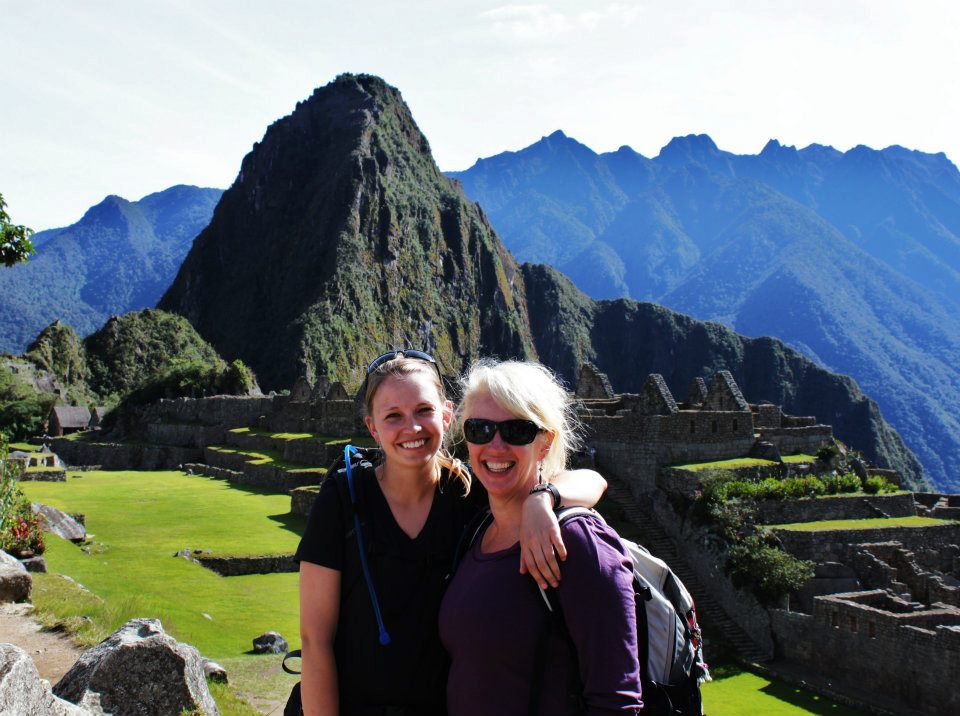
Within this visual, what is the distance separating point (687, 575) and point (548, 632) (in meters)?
19.0

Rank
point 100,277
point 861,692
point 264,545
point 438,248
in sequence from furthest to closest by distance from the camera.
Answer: point 438,248, point 100,277, point 264,545, point 861,692

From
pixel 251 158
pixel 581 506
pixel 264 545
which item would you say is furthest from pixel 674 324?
pixel 581 506

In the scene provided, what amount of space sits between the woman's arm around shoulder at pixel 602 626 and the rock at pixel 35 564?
491 inches

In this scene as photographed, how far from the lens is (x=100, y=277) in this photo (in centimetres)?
16538

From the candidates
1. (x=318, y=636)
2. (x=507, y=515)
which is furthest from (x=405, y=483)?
(x=318, y=636)

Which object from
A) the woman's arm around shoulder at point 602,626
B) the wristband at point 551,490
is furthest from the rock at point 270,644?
the woman's arm around shoulder at point 602,626

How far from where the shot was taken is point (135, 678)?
6941 mm

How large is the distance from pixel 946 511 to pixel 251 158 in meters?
185

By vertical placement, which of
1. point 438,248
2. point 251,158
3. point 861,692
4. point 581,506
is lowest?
point 861,692

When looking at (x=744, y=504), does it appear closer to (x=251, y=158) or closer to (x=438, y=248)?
(x=438, y=248)

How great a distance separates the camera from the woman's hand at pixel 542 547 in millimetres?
3271

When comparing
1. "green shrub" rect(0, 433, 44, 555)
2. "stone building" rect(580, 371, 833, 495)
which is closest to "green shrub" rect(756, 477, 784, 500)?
"stone building" rect(580, 371, 833, 495)

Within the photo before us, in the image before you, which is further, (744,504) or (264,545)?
(744,504)

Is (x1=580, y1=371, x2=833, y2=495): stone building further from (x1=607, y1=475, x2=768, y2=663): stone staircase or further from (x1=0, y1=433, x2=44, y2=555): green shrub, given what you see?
(x1=0, y1=433, x2=44, y2=555): green shrub
